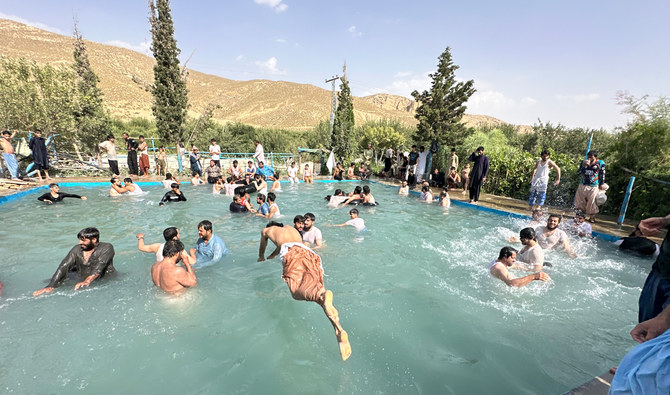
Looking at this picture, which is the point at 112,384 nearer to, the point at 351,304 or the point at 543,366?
the point at 351,304

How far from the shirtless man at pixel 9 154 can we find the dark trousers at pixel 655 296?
14866mm

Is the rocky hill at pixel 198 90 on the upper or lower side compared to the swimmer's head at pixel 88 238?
upper

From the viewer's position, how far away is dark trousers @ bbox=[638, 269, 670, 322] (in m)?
2.12

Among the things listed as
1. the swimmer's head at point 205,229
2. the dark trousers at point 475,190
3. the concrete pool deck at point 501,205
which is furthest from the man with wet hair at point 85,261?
the dark trousers at point 475,190

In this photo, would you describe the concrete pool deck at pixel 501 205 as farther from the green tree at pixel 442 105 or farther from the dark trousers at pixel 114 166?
the green tree at pixel 442 105

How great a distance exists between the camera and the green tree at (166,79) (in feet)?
48.2

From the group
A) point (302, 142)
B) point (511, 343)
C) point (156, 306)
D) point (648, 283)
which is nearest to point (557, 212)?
point (511, 343)

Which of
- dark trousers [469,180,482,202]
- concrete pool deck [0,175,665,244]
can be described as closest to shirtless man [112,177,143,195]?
concrete pool deck [0,175,665,244]

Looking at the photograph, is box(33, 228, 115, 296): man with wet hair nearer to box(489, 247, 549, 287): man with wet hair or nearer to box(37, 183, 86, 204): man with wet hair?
box(37, 183, 86, 204): man with wet hair

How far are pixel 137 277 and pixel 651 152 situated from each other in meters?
12.5

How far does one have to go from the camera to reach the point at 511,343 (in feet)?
11.7

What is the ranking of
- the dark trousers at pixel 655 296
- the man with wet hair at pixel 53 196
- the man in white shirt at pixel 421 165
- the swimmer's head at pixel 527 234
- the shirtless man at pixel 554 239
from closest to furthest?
the dark trousers at pixel 655 296, the swimmer's head at pixel 527 234, the shirtless man at pixel 554 239, the man with wet hair at pixel 53 196, the man in white shirt at pixel 421 165

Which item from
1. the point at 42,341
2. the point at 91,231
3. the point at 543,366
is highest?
the point at 91,231

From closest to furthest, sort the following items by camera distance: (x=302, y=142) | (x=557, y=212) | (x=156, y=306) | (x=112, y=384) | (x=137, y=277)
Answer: (x=112, y=384) → (x=156, y=306) → (x=137, y=277) → (x=557, y=212) → (x=302, y=142)
